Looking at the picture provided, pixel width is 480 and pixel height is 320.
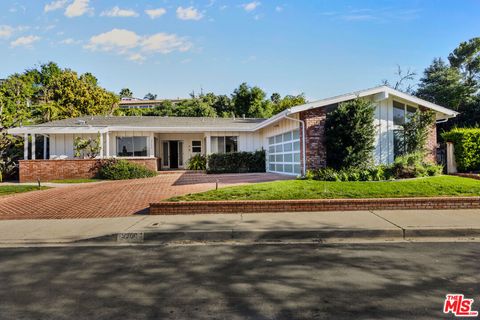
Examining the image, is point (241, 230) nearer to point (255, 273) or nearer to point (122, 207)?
point (255, 273)

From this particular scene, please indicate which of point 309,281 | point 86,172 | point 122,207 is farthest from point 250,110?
point 309,281

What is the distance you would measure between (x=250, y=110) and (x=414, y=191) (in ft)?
102

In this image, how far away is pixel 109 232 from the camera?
23.3 ft

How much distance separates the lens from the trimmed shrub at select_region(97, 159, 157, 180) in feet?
57.7

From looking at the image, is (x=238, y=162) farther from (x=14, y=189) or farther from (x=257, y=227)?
(x=257, y=227)

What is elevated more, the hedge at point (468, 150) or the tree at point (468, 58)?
the tree at point (468, 58)

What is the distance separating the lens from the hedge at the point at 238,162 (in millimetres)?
20672

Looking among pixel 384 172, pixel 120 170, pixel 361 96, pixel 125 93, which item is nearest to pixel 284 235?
pixel 384 172

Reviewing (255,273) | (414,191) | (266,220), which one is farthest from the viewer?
(414,191)

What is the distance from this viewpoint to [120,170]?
695 inches

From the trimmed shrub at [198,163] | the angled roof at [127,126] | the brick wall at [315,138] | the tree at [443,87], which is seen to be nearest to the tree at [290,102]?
the tree at [443,87]

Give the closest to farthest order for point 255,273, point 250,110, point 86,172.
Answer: point 255,273
point 86,172
point 250,110

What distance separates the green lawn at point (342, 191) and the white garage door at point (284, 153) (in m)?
4.42

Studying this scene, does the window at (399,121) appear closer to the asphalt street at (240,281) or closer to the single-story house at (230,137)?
A: the single-story house at (230,137)
